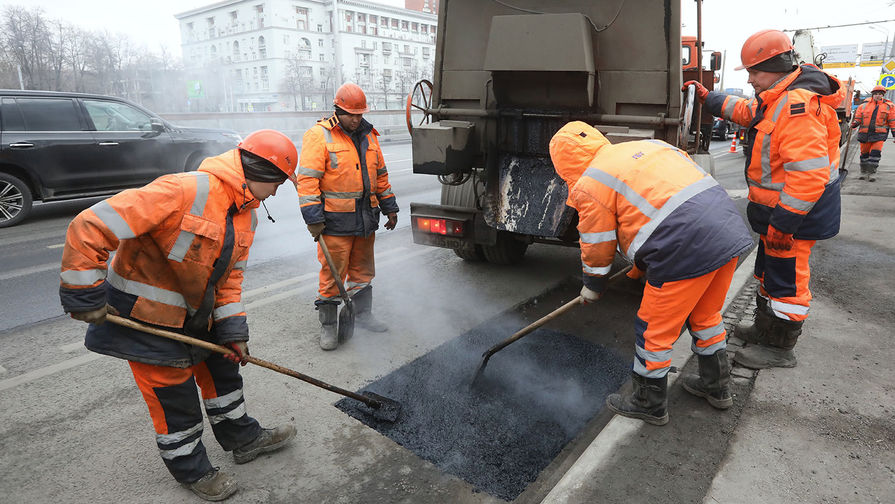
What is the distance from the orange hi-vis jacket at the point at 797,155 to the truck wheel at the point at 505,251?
2.24 metres

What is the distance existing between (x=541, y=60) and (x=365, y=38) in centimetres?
6924

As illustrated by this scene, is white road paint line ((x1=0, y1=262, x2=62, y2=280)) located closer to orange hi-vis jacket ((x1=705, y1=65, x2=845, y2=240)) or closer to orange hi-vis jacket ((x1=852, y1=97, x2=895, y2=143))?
orange hi-vis jacket ((x1=705, y1=65, x2=845, y2=240))

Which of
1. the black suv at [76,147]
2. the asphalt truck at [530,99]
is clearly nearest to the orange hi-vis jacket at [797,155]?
the asphalt truck at [530,99]

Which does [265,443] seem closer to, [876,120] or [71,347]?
[71,347]

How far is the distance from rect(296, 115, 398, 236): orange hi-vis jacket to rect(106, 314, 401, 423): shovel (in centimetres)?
123

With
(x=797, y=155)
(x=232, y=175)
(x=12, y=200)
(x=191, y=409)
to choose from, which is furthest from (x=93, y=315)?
(x=12, y=200)

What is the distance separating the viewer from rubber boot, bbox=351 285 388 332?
4.05 metres

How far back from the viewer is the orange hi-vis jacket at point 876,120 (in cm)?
1103

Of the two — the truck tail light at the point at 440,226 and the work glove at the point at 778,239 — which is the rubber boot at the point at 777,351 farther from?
the truck tail light at the point at 440,226

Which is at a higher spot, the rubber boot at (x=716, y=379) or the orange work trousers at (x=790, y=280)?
the orange work trousers at (x=790, y=280)

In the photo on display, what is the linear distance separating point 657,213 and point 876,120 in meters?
11.8

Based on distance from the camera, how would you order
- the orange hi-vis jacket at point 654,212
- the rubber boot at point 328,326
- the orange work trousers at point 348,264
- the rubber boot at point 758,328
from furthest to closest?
the orange work trousers at point 348,264 < the rubber boot at point 328,326 < the rubber boot at point 758,328 < the orange hi-vis jacket at point 654,212

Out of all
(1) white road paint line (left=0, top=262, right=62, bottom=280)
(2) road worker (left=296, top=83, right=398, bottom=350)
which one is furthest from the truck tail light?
(1) white road paint line (left=0, top=262, right=62, bottom=280)

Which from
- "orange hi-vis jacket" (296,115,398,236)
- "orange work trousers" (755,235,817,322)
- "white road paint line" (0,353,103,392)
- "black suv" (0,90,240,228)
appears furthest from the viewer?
"black suv" (0,90,240,228)
